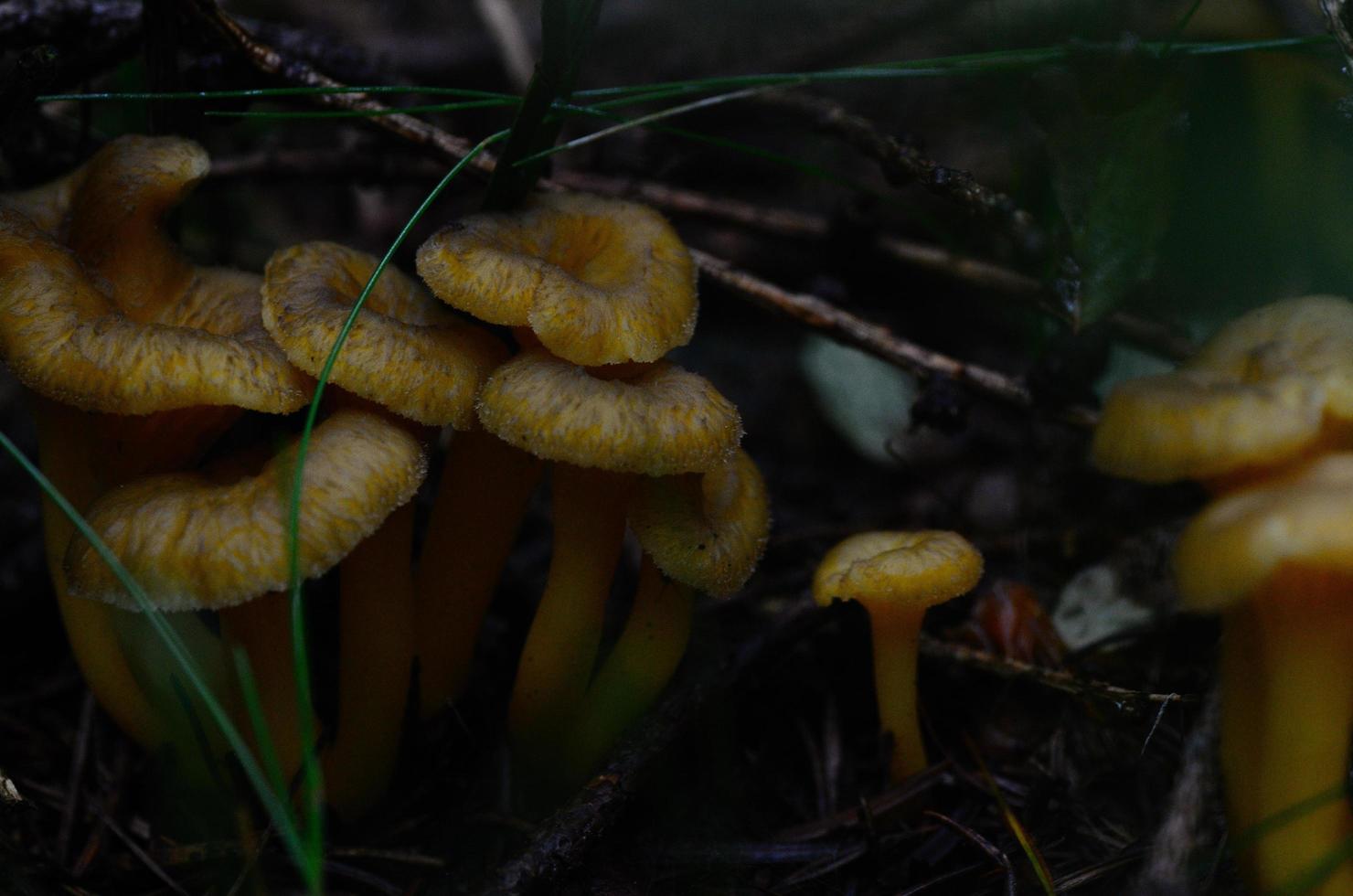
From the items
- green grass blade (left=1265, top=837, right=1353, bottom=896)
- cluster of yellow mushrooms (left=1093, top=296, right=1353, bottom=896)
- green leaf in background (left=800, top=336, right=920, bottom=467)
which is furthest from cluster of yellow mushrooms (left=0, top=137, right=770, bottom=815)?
green leaf in background (left=800, top=336, right=920, bottom=467)

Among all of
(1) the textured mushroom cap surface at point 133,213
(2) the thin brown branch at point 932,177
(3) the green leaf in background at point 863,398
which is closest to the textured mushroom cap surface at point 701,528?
(2) the thin brown branch at point 932,177

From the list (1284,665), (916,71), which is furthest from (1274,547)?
(916,71)

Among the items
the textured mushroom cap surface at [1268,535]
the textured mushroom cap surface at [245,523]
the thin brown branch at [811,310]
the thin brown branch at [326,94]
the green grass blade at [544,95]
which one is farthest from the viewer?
the thin brown branch at [811,310]

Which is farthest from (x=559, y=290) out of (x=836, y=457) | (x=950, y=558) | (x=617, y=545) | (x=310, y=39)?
(x=836, y=457)

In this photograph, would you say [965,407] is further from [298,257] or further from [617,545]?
[298,257]

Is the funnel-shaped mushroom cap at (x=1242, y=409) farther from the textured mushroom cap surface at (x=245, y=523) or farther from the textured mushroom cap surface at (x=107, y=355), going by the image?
the textured mushroom cap surface at (x=107, y=355)

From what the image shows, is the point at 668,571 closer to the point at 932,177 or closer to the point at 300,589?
the point at 300,589
